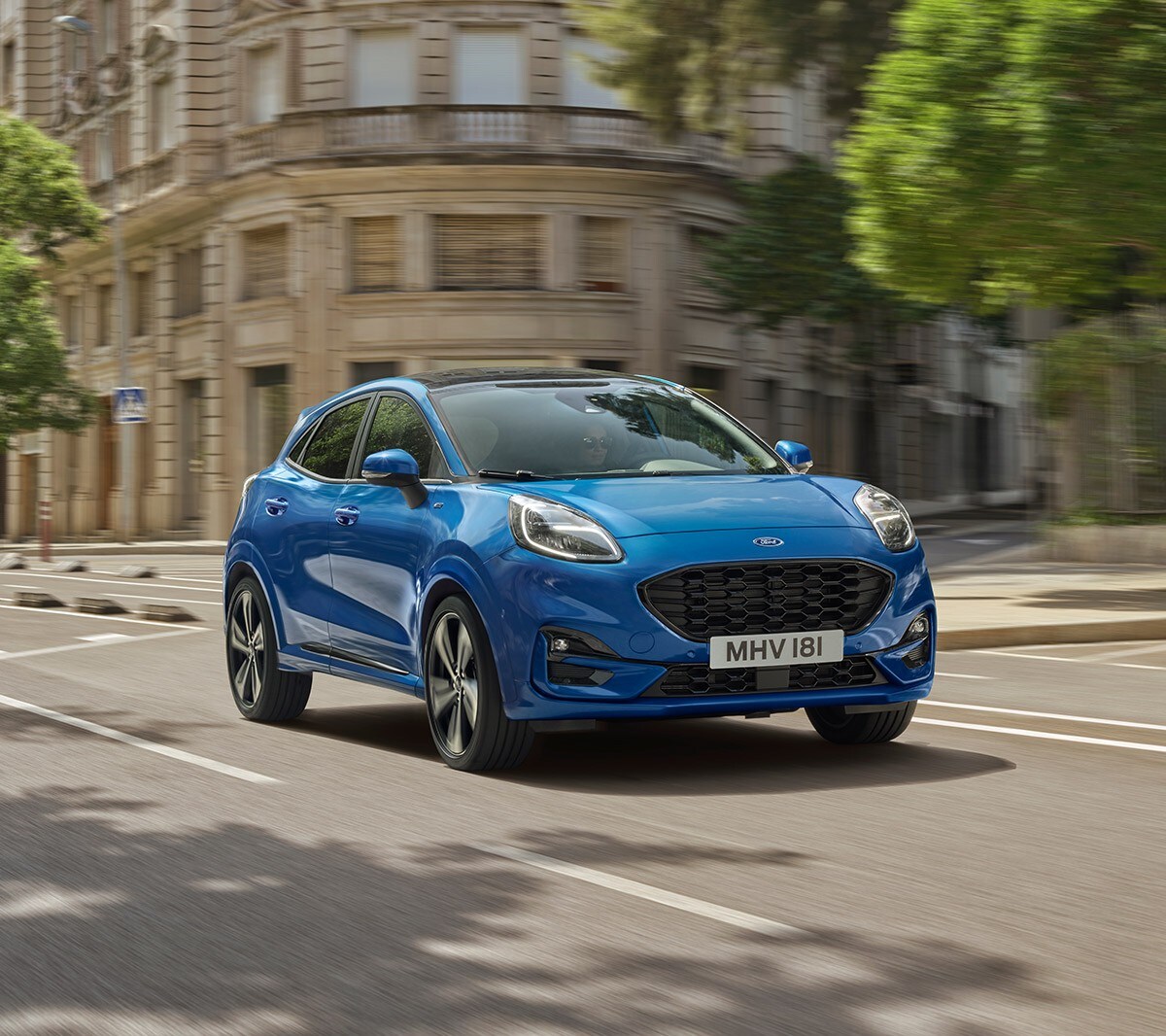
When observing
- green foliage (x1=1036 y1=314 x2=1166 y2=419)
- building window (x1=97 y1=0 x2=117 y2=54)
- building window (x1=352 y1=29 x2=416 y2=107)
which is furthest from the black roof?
building window (x1=97 y1=0 x2=117 y2=54)

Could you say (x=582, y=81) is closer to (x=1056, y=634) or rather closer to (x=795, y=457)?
(x=1056, y=634)

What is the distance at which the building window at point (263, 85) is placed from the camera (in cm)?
3884

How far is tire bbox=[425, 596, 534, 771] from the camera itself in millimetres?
7434

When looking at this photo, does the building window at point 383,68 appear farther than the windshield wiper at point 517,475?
Yes

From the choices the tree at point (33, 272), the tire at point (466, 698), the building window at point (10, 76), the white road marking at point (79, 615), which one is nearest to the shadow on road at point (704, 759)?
the tire at point (466, 698)

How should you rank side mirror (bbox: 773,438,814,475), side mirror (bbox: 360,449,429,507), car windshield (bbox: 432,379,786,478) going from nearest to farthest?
side mirror (bbox: 360,449,429,507)
car windshield (bbox: 432,379,786,478)
side mirror (bbox: 773,438,814,475)

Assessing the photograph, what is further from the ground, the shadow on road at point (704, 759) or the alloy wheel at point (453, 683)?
the alloy wheel at point (453, 683)

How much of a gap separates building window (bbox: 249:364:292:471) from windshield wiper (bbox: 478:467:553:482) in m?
30.5

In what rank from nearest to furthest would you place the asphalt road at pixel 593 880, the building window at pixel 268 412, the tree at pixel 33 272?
the asphalt road at pixel 593 880 → the building window at pixel 268 412 → the tree at pixel 33 272

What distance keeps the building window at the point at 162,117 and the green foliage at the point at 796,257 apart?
1325 cm

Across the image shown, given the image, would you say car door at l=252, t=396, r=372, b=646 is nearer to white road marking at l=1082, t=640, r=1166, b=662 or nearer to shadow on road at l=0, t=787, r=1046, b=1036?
shadow on road at l=0, t=787, r=1046, b=1036

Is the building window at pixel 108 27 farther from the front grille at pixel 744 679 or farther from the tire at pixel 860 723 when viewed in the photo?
the front grille at pixel 744 679

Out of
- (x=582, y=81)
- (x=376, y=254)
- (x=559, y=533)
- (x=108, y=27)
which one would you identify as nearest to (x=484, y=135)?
(x=582, y=81)

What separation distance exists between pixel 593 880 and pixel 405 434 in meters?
3.52
